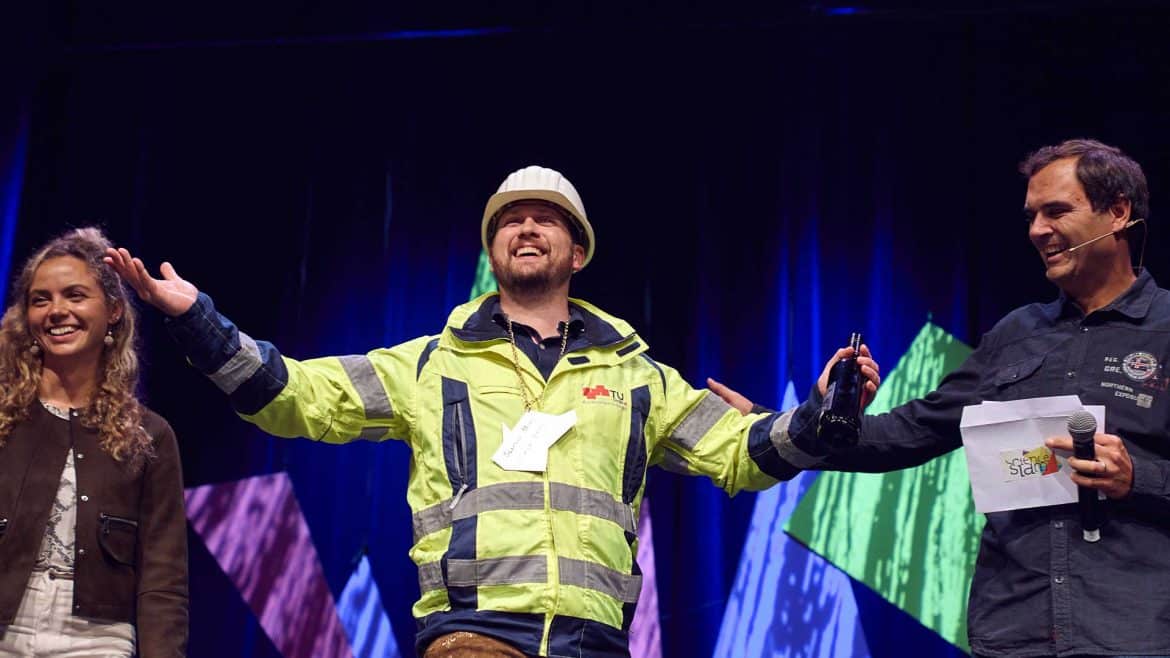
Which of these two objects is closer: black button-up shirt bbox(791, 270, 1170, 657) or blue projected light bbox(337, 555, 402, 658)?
black button-up shirt bbox(791, 270, 1170, 657)

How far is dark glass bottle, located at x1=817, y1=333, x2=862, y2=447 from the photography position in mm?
2469

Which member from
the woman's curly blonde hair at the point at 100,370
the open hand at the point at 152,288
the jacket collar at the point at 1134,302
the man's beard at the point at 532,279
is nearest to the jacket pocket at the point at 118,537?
the woman's curly blonde hair at the point at 100,370

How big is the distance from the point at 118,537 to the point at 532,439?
2.87ft

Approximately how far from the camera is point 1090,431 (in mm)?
2117

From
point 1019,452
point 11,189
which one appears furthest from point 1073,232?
point 11,189

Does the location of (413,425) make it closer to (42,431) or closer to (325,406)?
(325,406)

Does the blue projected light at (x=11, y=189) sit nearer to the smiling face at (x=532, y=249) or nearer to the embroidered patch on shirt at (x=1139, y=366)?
the smiling face at (x=532, y=249)

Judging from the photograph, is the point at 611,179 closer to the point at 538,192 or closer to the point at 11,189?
the point at 538,192

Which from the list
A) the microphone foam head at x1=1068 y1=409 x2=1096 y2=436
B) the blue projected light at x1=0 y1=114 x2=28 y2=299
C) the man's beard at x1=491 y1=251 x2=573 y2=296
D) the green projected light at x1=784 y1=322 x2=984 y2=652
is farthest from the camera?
the blue projected light at x1=0 y1=114 x2=28 y2=299

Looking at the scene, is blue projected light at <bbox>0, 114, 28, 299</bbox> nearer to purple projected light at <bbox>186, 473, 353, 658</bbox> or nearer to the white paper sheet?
purple projected light at <bbox>186, 473, 353, 658</bbox>

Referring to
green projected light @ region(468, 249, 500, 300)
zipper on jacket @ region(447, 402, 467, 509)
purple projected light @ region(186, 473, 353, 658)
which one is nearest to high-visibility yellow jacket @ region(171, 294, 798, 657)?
zipper on jacket @ region(447, 402, 467, 509)

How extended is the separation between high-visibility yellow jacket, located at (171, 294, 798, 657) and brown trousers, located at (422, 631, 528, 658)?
0.02 meters

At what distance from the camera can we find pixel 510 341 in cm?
264

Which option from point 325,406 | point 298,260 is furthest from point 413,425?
point 298,260
